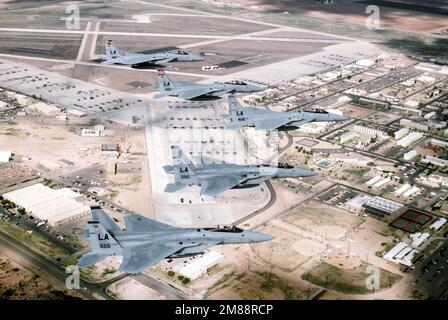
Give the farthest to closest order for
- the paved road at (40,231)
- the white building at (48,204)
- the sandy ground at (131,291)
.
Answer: the white building at (48,204), the paved road at (40,231), the sandy ground at (131,291)

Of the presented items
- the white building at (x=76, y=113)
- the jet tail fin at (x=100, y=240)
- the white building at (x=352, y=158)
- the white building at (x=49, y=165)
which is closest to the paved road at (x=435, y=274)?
the white building at (x=352, y=158)

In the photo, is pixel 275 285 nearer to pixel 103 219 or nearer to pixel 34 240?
pixel 103 219

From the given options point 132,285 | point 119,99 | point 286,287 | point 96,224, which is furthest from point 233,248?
point 119,99

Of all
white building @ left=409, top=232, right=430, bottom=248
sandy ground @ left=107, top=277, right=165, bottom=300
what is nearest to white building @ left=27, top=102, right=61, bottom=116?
sandy ground @ left=107, top=277, right=165, bottom=300

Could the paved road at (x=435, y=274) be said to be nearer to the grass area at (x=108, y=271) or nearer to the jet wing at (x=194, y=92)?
the grass area at (x=108, y=271)

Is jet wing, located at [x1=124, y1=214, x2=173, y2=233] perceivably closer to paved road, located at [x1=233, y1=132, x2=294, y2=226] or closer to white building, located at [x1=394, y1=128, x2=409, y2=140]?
paved road, located at [x1=233, y1=132, x2=294, y2=226]
